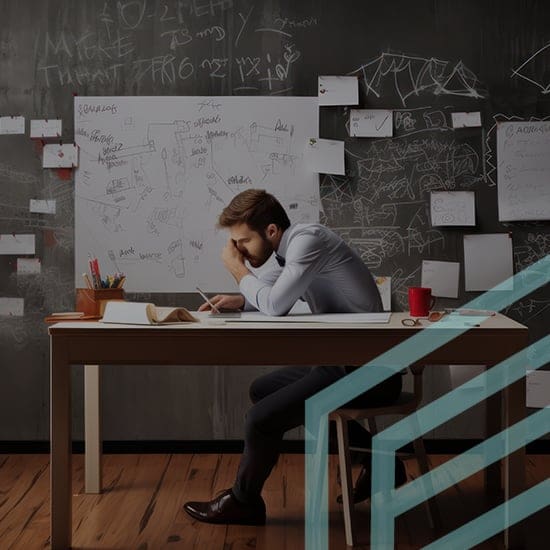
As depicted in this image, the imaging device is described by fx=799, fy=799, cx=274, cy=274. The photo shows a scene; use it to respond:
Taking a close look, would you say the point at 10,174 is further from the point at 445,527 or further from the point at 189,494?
the point at 445,527

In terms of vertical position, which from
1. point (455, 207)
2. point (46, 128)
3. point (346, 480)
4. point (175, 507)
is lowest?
point (175, 507)

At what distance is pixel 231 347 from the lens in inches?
94.2

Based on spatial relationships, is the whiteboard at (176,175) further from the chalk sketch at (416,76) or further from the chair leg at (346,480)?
the chair leg at (346,480)

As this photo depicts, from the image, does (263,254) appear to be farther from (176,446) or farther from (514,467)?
(176,446)

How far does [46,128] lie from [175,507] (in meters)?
1.79

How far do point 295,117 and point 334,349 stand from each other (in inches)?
58.8

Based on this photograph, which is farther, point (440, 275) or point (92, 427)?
point (440, 275)

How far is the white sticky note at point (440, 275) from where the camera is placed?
359cm

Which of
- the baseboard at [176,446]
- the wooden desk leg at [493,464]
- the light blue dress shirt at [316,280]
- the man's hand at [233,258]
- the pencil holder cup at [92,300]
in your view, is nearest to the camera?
the light blue dress shirt at [316,280]

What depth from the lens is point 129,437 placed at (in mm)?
3656

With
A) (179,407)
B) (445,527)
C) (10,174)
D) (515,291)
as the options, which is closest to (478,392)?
(515,291)
